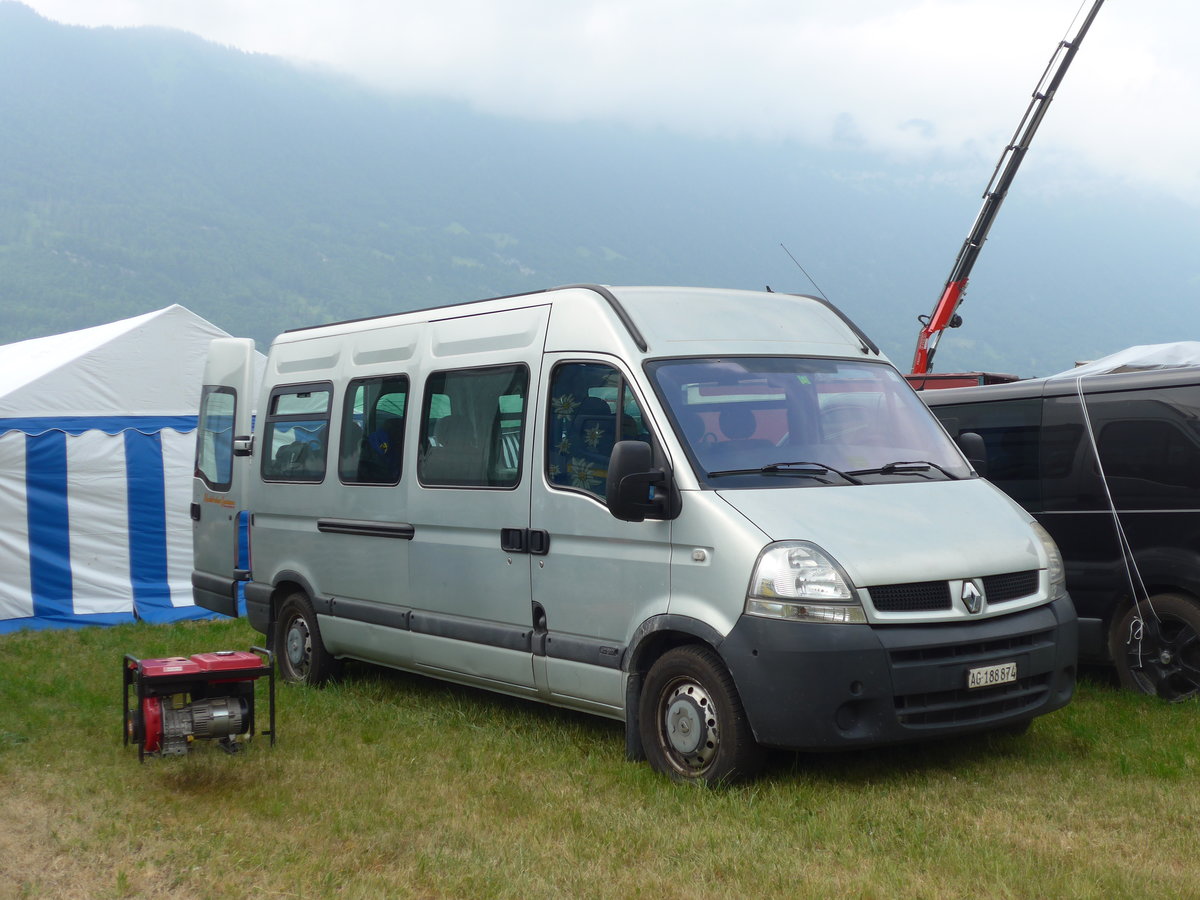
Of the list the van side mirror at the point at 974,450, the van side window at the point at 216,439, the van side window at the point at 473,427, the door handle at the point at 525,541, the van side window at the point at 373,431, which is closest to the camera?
the door handle at the point at 525,541

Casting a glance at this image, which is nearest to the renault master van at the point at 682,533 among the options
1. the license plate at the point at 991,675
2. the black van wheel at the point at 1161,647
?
the license plate at the point at 991,675

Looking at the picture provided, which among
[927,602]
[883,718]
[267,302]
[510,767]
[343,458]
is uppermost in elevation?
[267,302]

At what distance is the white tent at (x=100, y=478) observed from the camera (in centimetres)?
1334

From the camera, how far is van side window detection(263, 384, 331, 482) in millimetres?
8984

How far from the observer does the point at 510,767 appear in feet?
22.0

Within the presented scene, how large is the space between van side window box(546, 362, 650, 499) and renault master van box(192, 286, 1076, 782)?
1 cm

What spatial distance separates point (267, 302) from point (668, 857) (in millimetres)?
143338

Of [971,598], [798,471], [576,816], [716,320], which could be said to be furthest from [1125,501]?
[576,816]

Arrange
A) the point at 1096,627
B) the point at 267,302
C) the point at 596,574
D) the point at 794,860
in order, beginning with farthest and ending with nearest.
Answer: the point at 267,302
the point at 1096,627
the point at 596,574
the point at 794,860

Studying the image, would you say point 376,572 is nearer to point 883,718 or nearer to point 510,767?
point 510,767

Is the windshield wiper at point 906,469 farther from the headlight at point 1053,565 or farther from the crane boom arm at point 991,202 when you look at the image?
the crane boom arm at point 991,202

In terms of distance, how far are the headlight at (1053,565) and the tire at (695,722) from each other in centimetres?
161

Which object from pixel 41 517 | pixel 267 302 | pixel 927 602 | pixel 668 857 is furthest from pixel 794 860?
pixel 267 302

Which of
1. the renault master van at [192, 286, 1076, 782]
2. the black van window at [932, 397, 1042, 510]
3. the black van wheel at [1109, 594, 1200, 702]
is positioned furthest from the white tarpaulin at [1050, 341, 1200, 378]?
the renault master van at [192, 286, 1076, 782]
